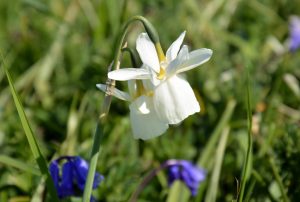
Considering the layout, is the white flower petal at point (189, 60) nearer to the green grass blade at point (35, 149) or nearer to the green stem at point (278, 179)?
the green grass blade at point (35, 149)

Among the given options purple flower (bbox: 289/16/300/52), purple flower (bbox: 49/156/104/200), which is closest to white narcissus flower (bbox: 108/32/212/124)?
purple flower (bbox: 49/156/104/200)

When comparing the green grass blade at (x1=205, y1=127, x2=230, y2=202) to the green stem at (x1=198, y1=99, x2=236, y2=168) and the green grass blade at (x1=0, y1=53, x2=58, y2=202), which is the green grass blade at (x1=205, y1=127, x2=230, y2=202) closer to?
the green stem at (x1=198, y1=99, x2=236, y2=168)

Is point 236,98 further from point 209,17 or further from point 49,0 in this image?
point 49,0

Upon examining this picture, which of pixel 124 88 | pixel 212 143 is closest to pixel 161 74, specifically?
pixel 212 143

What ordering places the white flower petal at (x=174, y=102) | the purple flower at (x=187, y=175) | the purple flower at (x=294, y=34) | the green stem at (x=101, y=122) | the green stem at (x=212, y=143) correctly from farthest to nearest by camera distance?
the purple flower at (x=294, y=34) → the green stem at (x=212, y=143) → the purple flower at (x=187, y=175) → the green stem at (x=101, y=122) → the white flower petal at (x=174, y=102)

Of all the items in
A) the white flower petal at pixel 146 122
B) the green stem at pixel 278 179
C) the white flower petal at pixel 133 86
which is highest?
the white flower petal at pixel 133 86

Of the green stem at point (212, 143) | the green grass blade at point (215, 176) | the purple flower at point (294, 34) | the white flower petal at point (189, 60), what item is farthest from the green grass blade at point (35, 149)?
the purple flower at point (294, 34)

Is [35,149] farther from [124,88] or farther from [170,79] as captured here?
[124,88]
